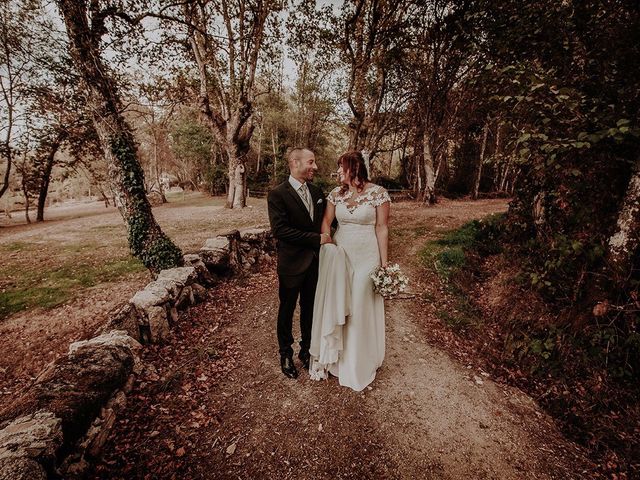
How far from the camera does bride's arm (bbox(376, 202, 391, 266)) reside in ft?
11.3

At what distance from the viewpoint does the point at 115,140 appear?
571 centimetres

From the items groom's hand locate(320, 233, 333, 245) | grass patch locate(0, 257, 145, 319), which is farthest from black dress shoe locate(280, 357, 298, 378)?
grass patch locate(0, 257, 145, 319)

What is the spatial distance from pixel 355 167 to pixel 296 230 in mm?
1021

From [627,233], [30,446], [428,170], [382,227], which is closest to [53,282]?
[30,446]

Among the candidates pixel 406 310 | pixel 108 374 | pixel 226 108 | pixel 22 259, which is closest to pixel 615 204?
pixel 406 310

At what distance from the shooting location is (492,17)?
18.8 feet

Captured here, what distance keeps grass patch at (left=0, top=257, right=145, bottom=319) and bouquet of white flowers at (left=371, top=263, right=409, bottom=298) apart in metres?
7.32

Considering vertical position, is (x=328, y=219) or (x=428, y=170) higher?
(x=428, y=170)

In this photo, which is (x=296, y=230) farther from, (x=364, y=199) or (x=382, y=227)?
(x=382, y=227)

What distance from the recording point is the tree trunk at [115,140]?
201 inches

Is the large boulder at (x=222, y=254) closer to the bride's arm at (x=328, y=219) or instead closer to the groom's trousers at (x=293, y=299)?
the groom's trousers at (x=293, y=299)

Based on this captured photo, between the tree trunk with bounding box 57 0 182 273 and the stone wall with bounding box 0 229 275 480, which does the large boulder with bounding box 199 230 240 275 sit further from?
the stone wall with bounding box 0 229 275 480

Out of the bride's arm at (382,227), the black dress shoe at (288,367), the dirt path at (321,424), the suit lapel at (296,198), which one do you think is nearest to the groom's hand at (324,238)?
the suit lapel at (296,198)

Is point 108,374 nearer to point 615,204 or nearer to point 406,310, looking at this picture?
point 406,310
